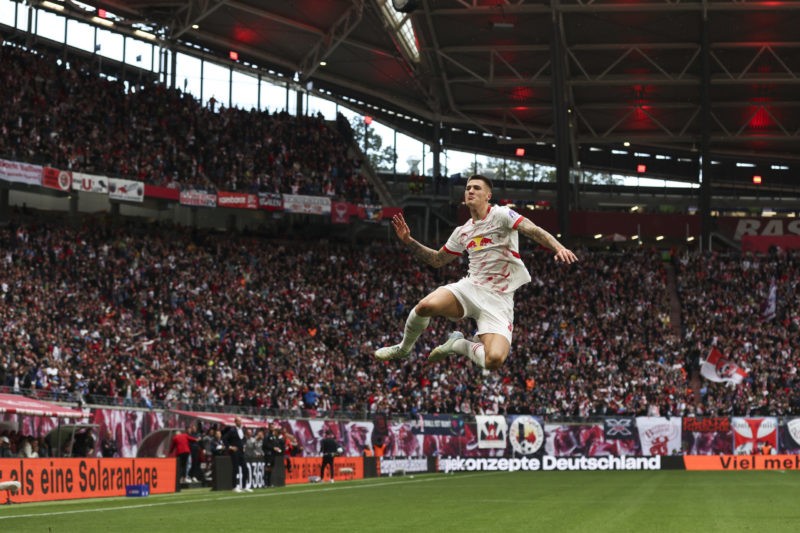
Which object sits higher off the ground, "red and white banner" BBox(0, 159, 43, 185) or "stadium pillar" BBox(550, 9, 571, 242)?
"stadium pillar" BBox(550, 9, 571, 242)

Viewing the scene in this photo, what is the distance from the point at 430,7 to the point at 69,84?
53.7ft

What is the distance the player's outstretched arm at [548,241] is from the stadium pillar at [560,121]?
4070 cm

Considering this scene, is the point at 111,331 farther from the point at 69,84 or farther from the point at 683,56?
the point at 683,56

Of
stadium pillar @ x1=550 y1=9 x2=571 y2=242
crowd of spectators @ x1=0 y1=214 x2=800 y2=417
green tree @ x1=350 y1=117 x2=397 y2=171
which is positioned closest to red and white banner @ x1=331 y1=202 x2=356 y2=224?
crowd of spectators @ x1=0 y1=214 x2=800 y2=417

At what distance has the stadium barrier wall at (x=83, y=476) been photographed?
23406mm

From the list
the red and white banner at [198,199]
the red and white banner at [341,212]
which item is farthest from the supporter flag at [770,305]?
the red and white banner at [198,199]

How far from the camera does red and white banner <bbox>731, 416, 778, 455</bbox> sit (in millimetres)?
47719

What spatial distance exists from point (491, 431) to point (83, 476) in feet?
78.2

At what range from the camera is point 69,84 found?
51.0m

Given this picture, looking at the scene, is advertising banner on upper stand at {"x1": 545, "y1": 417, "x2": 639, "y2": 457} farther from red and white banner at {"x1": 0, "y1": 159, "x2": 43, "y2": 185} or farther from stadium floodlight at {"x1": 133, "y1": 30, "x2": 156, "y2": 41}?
stadium floodlight at {"x1": 133, "y1": 30, "x2": 156, "y2": 41}

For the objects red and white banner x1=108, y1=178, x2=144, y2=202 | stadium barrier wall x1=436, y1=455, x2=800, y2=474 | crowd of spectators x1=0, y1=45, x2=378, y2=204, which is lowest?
stadium barrier wall x1=436, y1=455, x2=800, y2=474

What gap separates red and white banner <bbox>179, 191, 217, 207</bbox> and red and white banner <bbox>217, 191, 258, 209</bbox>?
359mm

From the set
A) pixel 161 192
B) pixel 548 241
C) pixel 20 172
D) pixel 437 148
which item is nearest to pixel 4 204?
pixel 20 172

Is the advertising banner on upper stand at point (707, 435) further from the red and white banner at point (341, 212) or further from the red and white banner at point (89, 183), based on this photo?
the red and white banner at point (89, 183)
